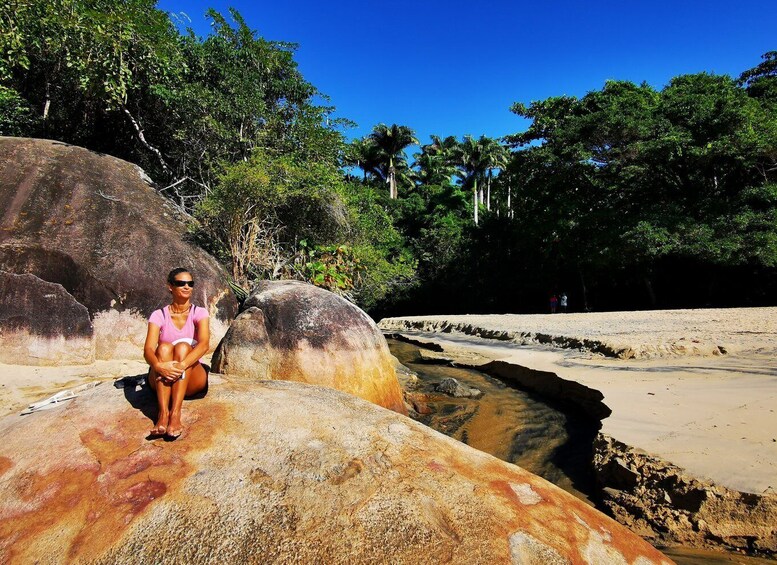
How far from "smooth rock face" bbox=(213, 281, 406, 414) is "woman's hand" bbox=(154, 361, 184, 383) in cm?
197

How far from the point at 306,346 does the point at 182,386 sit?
2135 mm

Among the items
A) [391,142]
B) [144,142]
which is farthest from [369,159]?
[144,142]

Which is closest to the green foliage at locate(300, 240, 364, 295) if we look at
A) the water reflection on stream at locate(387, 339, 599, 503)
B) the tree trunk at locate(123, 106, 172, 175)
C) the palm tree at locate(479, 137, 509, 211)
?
the water reflection on stream at locate(387, 339, 599, 503)

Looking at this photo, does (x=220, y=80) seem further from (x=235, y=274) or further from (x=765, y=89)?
(x=765, y=89)

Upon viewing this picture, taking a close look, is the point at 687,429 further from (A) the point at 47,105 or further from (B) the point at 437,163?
(B) the point at 437,163

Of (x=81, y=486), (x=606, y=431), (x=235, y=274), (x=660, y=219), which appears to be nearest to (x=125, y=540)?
(x=81, y=486)

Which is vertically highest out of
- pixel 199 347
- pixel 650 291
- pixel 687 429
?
pixel 650 291

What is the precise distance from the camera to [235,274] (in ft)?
29.1

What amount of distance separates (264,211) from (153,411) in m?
6.67

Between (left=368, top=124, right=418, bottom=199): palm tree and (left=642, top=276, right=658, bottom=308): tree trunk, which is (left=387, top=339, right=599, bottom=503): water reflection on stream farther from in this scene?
(left=368, top=124, right=418, bottom=199): palm tree

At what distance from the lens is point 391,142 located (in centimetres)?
3500

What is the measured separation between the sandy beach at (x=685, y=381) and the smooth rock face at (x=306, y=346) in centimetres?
257

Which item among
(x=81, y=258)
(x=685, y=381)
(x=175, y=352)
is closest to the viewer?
(x=175, y=352)

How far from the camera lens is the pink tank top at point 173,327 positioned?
2928 millimetres
